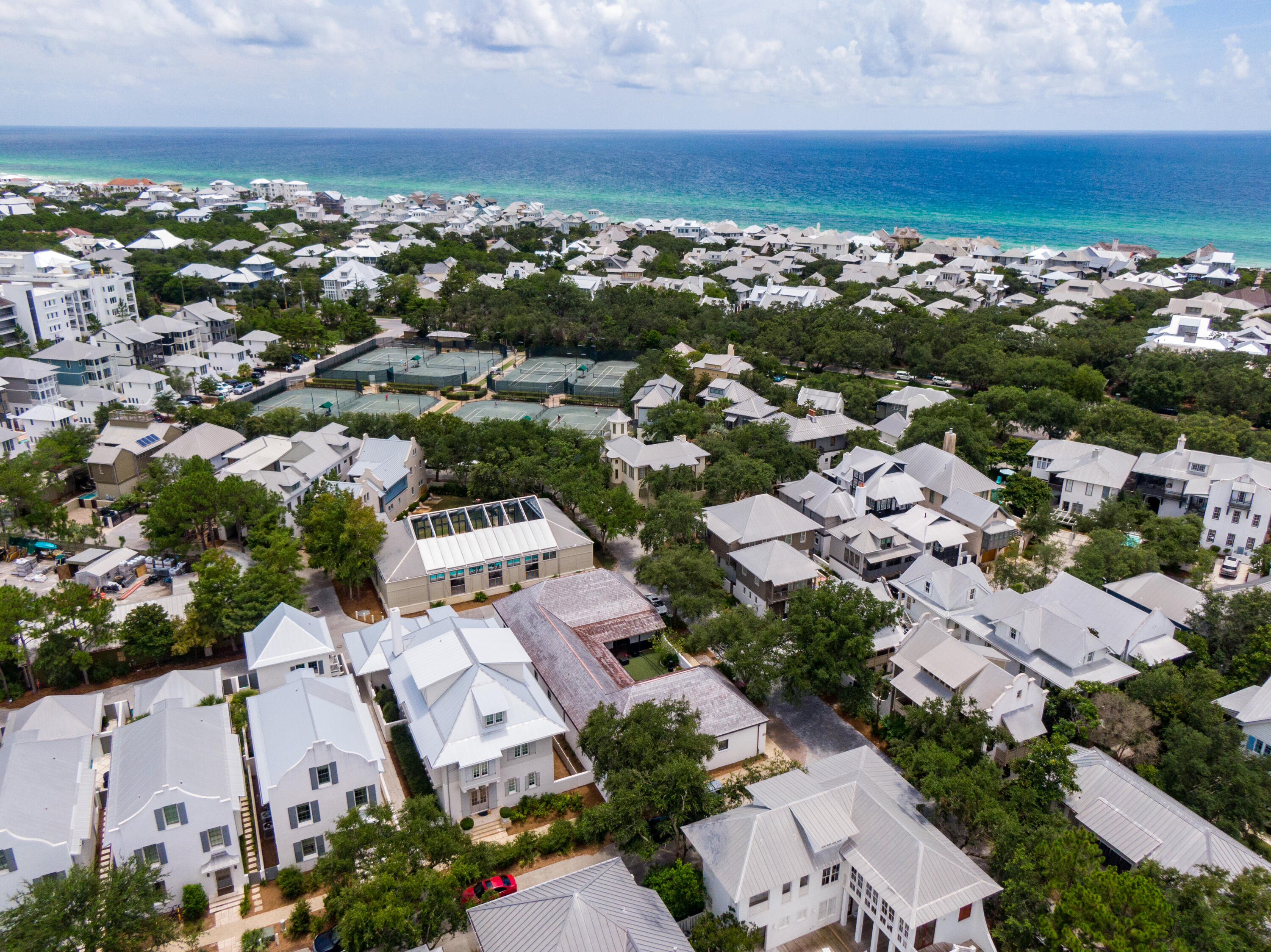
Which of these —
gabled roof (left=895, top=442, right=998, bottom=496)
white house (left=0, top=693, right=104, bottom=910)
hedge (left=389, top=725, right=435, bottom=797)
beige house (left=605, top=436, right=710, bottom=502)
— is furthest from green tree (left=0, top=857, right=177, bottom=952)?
gabled roof (left=895, top=442, right=998, bottom=496)

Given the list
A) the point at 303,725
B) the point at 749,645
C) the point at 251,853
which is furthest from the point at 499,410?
the point at 251,853

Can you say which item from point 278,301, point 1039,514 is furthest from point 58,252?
point 1039,514

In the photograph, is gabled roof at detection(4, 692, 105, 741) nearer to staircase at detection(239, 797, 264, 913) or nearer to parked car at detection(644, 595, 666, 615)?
Answer: staircase at detection(239, 797, 264, 913)

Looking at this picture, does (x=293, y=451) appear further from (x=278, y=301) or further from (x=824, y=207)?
(x=824, y=207)

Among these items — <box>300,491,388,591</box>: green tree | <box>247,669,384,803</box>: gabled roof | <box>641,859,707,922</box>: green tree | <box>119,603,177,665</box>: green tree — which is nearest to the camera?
<box>641,859,707,922</box>: green tree

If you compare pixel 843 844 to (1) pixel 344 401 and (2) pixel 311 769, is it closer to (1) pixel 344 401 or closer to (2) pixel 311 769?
(2) pixel 311 769

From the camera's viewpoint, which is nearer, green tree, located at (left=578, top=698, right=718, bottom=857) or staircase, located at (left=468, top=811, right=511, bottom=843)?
green tree, located at (left=578, top=698, right=718, bottom=857)
